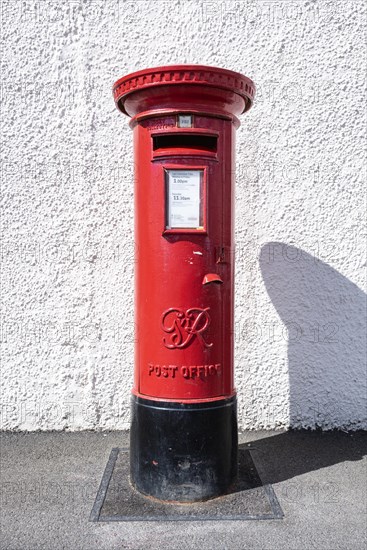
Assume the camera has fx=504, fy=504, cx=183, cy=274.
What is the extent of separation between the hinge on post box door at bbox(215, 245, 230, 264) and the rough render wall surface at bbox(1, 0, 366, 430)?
2.85 ft

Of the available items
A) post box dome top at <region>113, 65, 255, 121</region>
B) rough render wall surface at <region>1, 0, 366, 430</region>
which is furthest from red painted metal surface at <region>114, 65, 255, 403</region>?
rough render wall surface at <region>1, 0, 366, 430</region>

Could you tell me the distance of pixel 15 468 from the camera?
284 cm

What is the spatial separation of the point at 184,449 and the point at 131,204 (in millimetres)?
Result: 1602

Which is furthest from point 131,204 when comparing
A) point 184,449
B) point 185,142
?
point 184,449

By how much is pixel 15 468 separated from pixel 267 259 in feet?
6.51

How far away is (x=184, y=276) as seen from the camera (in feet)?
7.75

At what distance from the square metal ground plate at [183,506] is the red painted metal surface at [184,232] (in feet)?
1.65

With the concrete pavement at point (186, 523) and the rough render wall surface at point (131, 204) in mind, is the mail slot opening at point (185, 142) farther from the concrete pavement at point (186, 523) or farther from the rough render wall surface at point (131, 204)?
the concrete pavement at point (186, 523)

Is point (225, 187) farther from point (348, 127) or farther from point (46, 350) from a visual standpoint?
point (46, 350)

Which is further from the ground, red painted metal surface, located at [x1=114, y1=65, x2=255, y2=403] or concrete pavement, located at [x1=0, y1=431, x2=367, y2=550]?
red painted metal surface, located at [x1=114, y1=65, x2=255, y2=403]

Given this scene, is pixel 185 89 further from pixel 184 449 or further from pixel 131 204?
pixel 184 449

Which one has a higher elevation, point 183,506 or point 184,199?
point 184,199

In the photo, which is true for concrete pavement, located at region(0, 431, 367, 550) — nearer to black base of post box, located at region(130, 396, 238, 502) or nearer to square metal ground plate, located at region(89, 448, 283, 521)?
square metal ground plate, located at region(89, 448, 283, 521)

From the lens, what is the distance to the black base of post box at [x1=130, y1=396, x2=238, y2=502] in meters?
2.41
